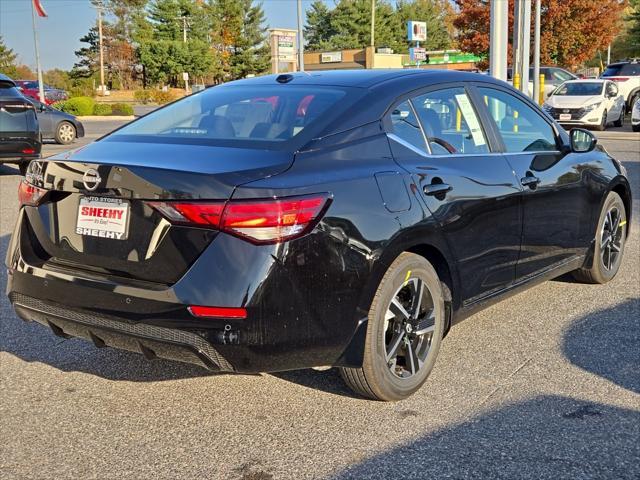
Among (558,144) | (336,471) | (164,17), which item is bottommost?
(336,471)

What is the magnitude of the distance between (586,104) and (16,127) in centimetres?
1570

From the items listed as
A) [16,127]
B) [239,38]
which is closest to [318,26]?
[239,38]

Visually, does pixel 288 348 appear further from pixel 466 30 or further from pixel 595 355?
pixel 466 30

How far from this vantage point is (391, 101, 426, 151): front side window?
3.79 meters

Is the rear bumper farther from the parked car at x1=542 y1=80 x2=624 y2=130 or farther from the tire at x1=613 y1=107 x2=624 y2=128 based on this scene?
the tire at x1=613 y1=107 x2=624 y2=128

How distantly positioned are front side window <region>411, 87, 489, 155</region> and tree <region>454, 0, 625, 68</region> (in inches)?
1288

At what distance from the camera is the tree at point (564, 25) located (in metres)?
35.1

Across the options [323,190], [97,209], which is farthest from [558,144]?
[97,209]

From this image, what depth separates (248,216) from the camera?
2.96m

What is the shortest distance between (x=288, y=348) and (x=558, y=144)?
287cm

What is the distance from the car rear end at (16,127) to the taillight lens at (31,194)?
9.03 meters

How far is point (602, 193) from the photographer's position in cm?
544

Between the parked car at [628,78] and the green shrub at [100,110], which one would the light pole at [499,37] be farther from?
the green shrub at [100,110]

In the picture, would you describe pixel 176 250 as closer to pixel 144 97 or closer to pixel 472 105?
pixel 472 105
